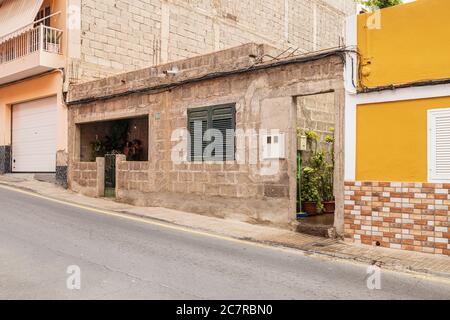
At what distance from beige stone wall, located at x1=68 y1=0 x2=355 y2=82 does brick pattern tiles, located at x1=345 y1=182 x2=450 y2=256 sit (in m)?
7.15

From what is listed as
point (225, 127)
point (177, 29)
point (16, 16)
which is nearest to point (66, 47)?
point (16, 16)

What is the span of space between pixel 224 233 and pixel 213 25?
513 inches

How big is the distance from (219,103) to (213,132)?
71 centimetres

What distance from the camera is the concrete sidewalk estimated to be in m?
6.94

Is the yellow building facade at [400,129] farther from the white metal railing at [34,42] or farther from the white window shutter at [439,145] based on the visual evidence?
the white metal railing at [34,42]

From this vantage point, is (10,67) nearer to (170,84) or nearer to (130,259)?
(170,84)

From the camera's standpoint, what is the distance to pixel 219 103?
10.9 m

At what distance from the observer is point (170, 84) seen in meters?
11.9

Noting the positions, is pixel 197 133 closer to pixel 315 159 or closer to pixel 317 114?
pixel 315 159

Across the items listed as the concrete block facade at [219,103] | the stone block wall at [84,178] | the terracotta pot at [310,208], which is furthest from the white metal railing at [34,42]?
the terracotta pot at [310,208]

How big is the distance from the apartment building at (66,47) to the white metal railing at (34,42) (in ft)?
0.11

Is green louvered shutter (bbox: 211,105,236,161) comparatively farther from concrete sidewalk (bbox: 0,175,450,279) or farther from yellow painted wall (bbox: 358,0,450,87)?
yellow painted wall (bbox: 358,0,450,87)

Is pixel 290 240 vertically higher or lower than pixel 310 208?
lower
